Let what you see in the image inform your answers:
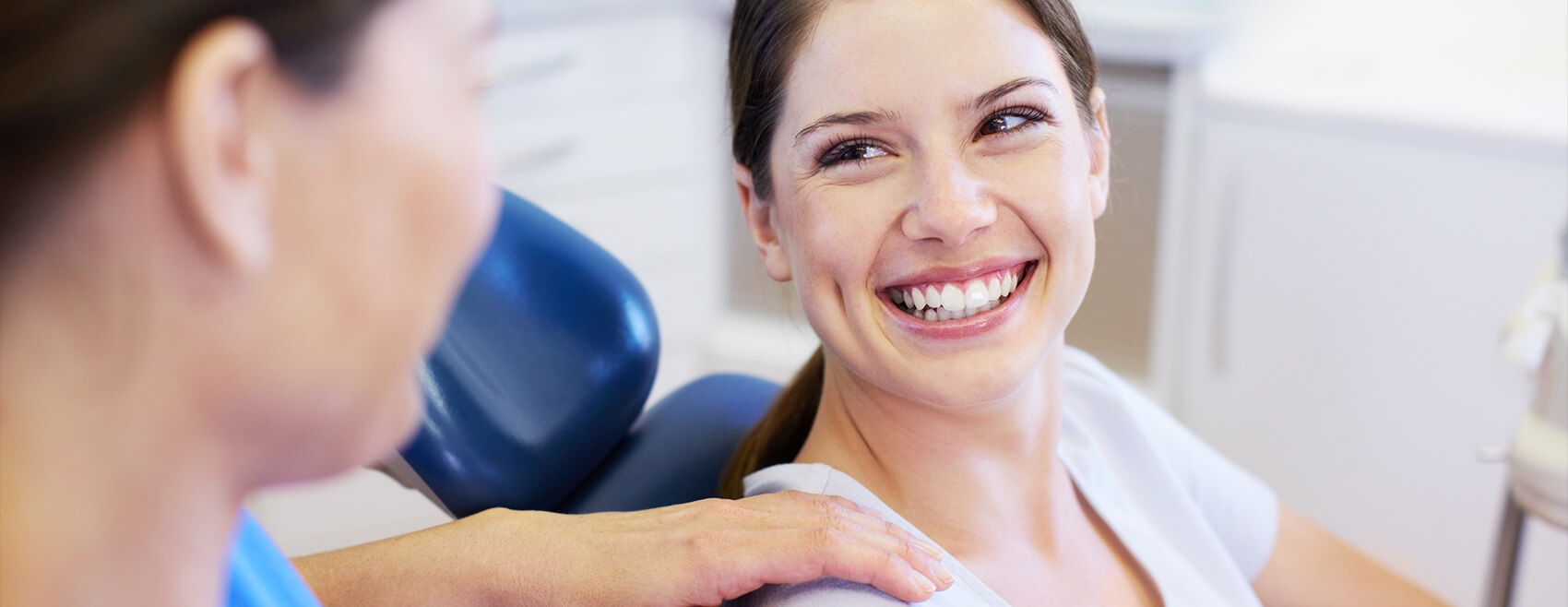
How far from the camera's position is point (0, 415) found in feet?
1.39

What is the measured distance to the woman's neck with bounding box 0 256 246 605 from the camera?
0.41 metres

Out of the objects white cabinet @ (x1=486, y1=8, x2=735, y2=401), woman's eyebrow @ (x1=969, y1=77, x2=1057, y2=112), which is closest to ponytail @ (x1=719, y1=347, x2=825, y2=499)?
woman's eyebrow @ (x1=969, y1=77, x2=1057, y2=112)

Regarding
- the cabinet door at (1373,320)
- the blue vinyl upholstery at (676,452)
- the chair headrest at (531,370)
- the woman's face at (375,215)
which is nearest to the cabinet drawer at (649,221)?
the cabinet door at (1373,320)

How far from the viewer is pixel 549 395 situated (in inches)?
42.9

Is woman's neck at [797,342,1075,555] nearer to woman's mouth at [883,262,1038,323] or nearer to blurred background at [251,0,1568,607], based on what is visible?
woman's mouth at [883,262,1038,323]

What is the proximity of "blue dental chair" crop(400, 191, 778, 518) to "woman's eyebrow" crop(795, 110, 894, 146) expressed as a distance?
263 mm

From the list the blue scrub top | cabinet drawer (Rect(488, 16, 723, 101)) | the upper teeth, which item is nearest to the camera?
the blue scrub top

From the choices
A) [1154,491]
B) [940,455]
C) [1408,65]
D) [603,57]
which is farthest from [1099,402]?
[603,57]

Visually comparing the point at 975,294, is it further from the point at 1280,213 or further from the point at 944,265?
the point at 1280,213

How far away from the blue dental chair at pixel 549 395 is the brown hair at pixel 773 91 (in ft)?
0.23

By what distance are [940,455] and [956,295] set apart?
16cm

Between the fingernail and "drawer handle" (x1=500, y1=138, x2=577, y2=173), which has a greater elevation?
the fingernail

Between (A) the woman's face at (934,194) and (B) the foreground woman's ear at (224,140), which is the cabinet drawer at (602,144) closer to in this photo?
(A) the woman's face at (934,194)

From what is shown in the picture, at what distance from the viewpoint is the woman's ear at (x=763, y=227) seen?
1.07 meters
